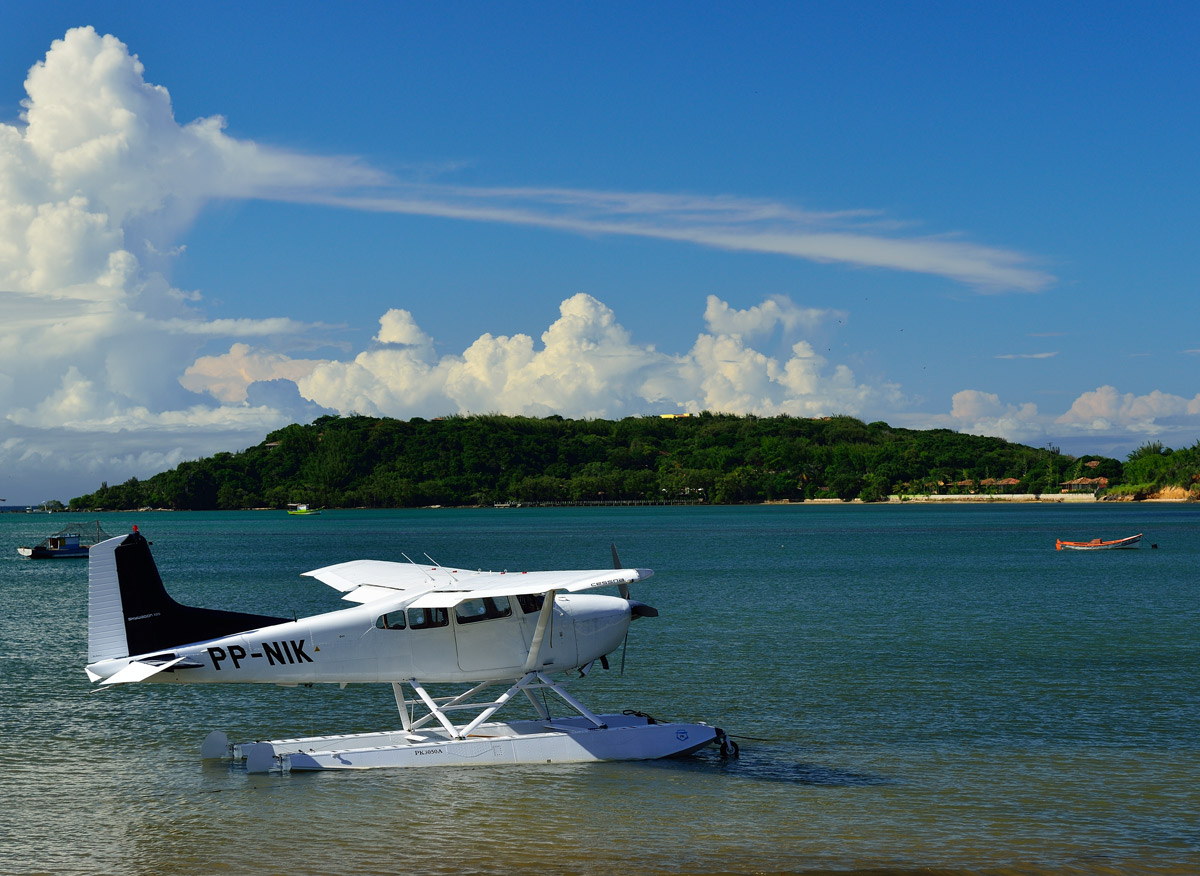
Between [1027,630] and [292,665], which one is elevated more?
[292,665]

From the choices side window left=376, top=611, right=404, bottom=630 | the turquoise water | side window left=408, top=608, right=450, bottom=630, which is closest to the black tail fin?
side window left=376, top=611, right=404, bottom=630

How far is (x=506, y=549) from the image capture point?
79125mm

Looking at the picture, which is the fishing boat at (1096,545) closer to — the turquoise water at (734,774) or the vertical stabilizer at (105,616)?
the turquoise water at (734,774)

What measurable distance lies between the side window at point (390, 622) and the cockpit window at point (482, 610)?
675 millimetres

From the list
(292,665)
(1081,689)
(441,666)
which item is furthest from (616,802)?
(1081,689)

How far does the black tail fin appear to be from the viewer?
13492 millimetres

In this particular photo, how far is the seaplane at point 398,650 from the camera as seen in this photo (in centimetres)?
1338

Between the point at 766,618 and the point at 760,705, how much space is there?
14.7 m

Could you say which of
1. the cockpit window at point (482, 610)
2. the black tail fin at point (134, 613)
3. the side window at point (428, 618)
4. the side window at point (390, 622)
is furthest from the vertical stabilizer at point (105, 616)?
the cockpit window at point (482, 610)

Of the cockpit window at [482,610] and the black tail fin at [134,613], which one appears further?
the cockpit window at [482,610]

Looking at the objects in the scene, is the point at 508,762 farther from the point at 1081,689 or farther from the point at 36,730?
the point at 1081,689

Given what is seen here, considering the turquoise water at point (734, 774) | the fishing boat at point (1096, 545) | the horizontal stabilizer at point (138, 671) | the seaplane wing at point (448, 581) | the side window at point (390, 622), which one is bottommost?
the fishing boat at point (1096, 545)

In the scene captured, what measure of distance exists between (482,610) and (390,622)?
44.2 inches

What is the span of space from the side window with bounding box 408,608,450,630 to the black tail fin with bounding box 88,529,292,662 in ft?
6.24
